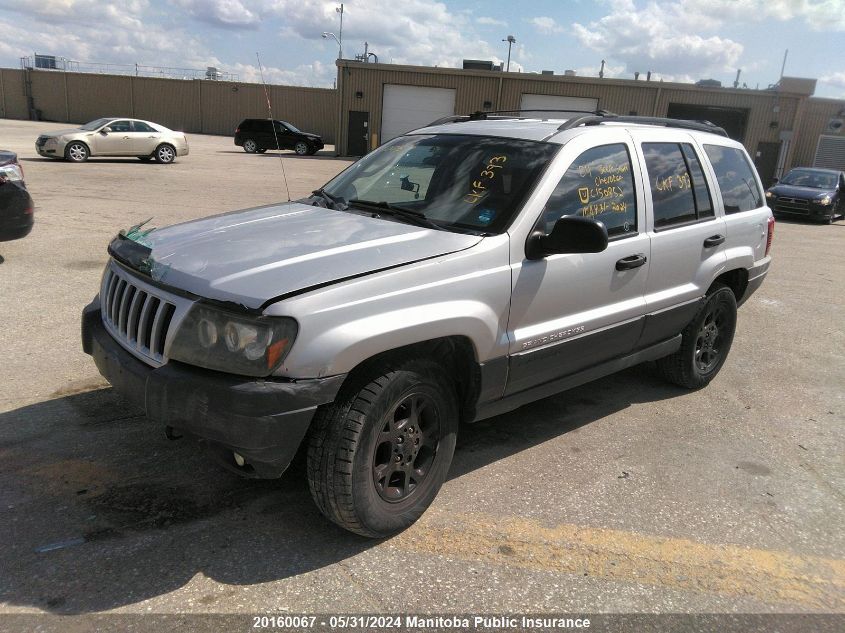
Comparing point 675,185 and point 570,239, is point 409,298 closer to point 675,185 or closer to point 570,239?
point 570,239

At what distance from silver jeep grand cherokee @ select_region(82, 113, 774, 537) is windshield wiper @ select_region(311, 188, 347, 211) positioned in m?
0.03

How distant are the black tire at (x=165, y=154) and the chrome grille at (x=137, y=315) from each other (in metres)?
20.9

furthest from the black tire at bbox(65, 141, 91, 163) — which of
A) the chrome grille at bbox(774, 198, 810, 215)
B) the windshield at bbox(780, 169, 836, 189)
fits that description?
the windshield at bbox(780, 169, 836, 189)

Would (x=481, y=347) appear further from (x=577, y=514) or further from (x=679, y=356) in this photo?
(x=679, y=356)

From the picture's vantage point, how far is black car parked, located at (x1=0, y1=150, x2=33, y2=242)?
6836 mm

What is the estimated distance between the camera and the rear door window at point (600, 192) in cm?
348


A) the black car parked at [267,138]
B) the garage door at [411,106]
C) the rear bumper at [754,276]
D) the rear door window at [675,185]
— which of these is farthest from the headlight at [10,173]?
the garage door at [411,106]

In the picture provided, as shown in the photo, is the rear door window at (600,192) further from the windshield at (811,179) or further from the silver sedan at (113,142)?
the silver sedan at (113,142)

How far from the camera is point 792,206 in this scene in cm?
1758

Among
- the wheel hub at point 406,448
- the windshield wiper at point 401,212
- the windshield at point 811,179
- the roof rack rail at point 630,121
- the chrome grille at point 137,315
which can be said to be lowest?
the wheel hub at point 406,448

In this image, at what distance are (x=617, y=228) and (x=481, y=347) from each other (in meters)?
1.28

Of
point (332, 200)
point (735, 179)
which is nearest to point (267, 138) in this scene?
point (735, 179)

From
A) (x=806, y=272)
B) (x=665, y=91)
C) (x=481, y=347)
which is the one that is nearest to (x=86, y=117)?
(x=665, y=91)

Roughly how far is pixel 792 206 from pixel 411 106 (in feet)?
66.5
